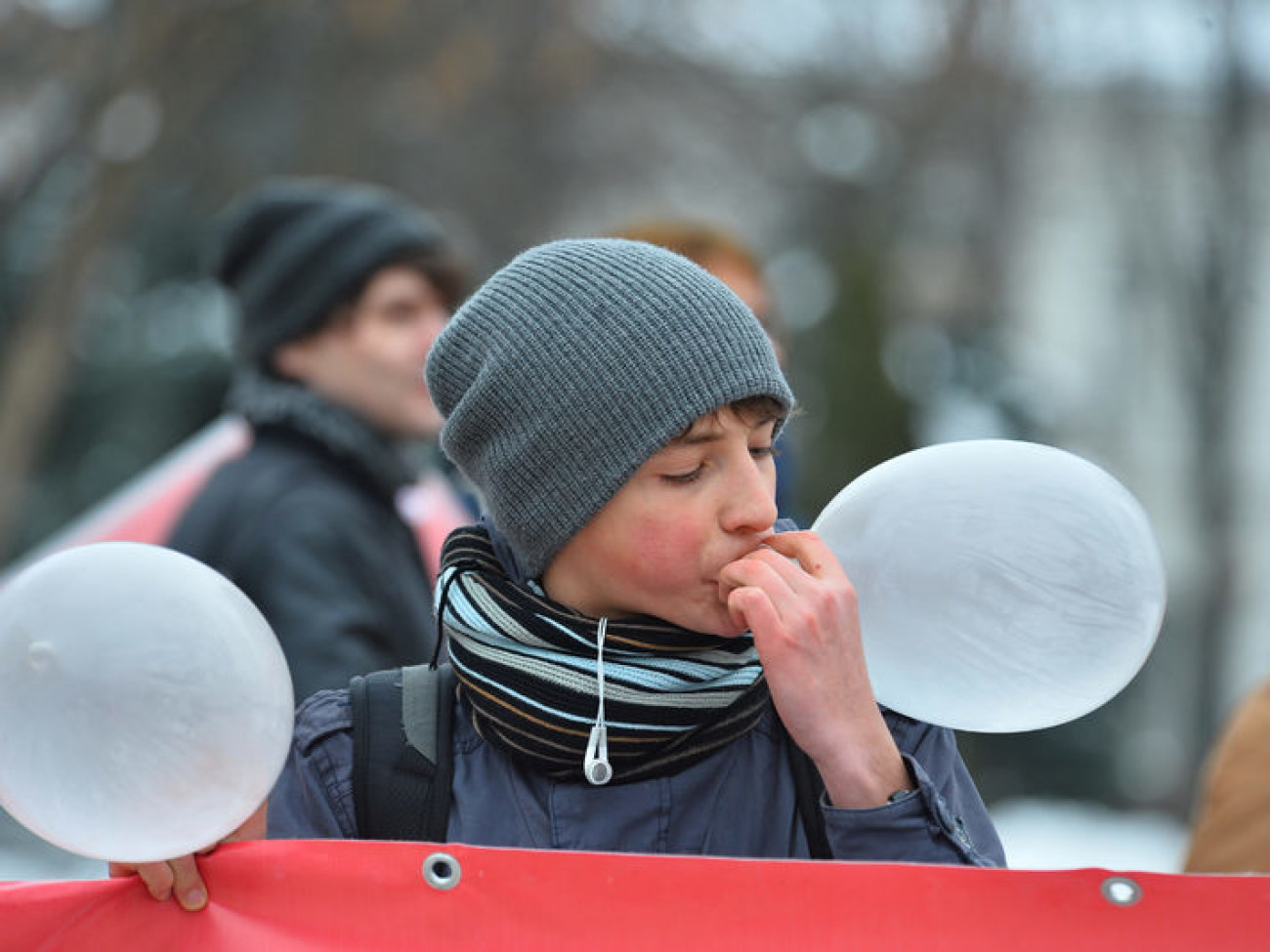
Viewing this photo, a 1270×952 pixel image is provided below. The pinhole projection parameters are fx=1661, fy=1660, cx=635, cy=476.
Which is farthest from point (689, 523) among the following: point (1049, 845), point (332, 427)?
point (1049, 845)

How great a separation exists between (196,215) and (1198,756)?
7.88m

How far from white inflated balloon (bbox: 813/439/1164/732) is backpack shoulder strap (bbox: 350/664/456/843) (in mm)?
502

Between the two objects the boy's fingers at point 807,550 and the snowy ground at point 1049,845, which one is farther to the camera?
the snowy ground at point 1049,845

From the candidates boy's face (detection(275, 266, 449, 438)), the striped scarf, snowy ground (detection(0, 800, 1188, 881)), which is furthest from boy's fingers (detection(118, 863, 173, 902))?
snowy ground (detection(0, 800, 1188, 881))

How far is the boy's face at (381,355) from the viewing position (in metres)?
3.65

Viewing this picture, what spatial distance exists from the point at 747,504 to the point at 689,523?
7 centimetres

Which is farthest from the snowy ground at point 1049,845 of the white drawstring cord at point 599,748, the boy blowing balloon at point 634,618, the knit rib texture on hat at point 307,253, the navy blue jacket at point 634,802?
the white drawstring cord at point 599,748

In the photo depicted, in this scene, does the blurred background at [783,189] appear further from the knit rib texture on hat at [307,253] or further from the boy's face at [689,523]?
the boy's face at [689,523]

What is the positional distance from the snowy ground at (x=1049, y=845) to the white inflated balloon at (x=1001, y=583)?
454cm

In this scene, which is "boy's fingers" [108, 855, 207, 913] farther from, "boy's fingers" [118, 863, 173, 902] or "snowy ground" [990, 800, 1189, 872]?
"snowy ground" [990, 800, 1189, 872]

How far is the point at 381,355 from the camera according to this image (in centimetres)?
367

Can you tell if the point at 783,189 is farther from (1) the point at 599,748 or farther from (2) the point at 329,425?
(1) the point at 599,748

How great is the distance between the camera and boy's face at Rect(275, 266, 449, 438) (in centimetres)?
365

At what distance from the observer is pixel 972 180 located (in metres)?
15.9
